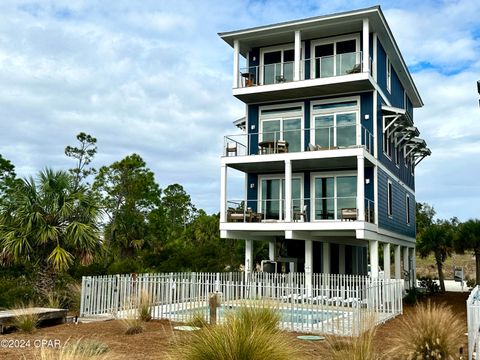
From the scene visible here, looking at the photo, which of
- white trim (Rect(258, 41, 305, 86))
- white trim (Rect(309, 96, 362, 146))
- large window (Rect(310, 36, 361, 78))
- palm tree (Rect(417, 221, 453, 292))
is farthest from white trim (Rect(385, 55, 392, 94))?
palm tree (Rect(417, 221, 453, 292))

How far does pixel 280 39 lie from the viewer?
22.9 m

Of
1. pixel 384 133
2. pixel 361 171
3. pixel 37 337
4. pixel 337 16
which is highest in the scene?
pixel 337 16

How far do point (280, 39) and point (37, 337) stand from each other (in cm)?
1623

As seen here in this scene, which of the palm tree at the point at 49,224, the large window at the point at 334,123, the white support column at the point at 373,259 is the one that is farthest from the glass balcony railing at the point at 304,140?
the palm tree at the point at 49,224

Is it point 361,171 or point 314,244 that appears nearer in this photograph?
point 361,171

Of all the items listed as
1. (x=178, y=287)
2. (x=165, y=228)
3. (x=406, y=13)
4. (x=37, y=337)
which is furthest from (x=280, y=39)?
(x=165, y=228)

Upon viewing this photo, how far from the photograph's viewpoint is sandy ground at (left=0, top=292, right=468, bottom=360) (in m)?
9.47

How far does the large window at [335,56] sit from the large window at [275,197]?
15.8ft

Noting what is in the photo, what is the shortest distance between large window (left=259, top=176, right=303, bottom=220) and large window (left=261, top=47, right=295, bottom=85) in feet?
14.5

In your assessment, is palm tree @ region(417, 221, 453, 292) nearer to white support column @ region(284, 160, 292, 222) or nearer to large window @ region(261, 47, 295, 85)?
white support column @ region(284, 160, 292, 222)

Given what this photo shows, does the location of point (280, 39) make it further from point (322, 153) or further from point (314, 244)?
point (314, 244)

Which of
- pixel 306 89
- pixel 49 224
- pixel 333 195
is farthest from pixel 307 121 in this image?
pixel 49 224

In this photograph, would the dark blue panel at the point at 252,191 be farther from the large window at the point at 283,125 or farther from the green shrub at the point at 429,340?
the green shrub at the point at 429,340

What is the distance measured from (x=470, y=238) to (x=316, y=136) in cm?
1050
